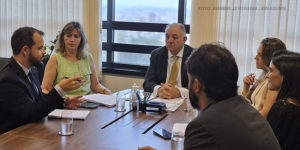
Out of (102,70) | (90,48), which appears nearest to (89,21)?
(90,48)

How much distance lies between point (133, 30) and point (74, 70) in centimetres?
138

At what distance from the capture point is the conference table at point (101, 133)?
74.3 inches

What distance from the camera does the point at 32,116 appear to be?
227cm

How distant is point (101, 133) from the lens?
6.89 ft

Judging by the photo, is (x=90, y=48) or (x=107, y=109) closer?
(x=107, y=109)

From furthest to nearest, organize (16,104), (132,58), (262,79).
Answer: (132,58), (262,79), (16,104)

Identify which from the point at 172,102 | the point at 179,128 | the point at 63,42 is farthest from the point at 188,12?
the point at 179,128

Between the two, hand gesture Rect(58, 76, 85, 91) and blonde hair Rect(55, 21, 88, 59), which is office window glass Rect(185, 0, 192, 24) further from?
hand gesture Rect(58, 76, 85, 91)

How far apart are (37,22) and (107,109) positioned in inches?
101

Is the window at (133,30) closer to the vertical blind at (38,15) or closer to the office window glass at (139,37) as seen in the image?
the office window glass at (139,37)

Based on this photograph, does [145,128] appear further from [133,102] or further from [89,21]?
[89,21]

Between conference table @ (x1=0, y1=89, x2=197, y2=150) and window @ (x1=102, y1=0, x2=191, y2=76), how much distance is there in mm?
2036

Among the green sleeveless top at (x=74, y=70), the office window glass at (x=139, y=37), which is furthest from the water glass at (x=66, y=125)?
the office window glass at (x=139, y=37)

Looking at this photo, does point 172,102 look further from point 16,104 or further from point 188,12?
point 188,12
